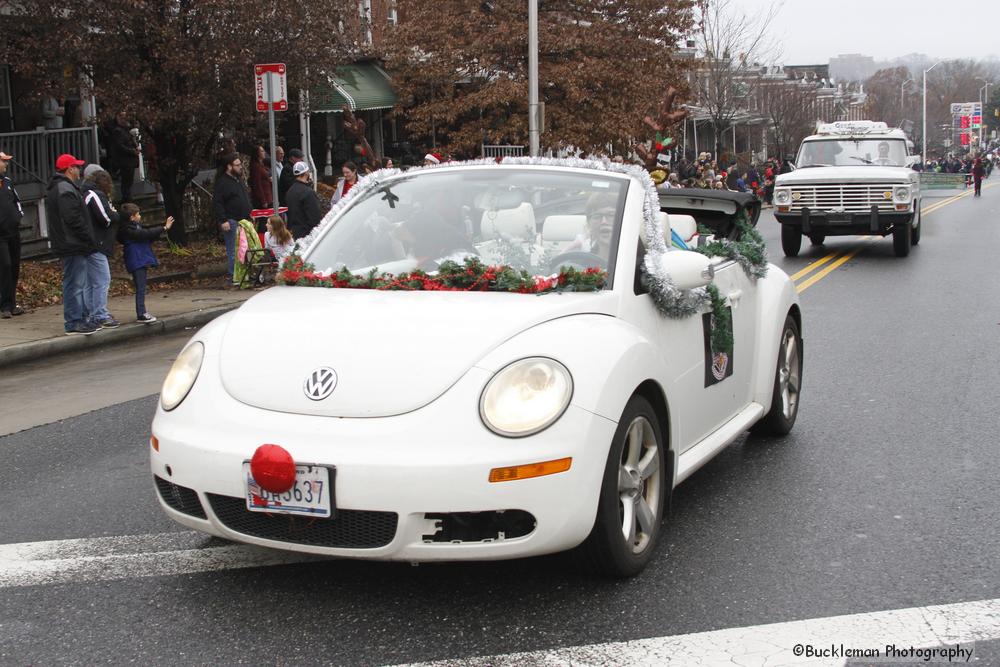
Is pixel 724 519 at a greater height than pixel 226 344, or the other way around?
pixel 226 344

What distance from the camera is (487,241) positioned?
16.7 ft

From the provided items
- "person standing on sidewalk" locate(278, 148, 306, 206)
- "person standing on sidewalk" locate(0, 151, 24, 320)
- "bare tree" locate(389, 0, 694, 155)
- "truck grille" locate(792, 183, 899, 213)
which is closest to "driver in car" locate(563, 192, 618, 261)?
"person standing on sidewalk" locate(0, 151, 24, 320)

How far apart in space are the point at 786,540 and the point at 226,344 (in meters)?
2.47

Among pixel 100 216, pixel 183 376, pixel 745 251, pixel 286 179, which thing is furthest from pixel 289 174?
pixel 183 376

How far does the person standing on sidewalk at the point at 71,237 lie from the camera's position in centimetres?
1194

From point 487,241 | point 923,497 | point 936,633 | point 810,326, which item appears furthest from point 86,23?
point 936,633

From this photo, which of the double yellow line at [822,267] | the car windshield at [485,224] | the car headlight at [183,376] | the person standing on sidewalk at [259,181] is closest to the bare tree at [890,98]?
the double yellow line at [822,267]

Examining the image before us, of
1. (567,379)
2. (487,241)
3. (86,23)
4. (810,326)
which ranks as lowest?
(810,326)

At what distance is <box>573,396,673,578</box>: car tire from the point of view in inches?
164

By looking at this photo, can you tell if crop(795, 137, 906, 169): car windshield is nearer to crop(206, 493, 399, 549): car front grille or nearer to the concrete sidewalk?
the concrete sidewalk

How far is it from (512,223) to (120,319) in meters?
9.15

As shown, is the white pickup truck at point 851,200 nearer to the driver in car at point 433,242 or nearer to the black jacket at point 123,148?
the black jacket at point 123,148

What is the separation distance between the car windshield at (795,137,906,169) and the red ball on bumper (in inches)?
722

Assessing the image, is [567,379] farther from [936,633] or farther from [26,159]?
[26,159]
